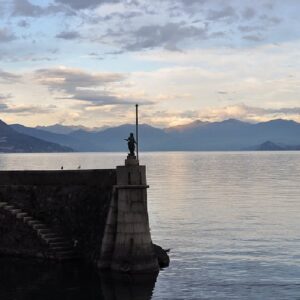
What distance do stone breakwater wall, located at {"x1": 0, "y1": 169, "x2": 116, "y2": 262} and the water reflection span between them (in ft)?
5.68

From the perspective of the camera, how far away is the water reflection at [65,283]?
99.9ft

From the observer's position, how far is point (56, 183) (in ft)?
127

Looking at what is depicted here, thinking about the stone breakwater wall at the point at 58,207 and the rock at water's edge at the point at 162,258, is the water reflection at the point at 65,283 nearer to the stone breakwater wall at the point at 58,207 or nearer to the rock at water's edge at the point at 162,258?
the stone breakwater wall at the point at 58,207

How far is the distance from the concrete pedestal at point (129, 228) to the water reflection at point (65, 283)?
2.80 ft

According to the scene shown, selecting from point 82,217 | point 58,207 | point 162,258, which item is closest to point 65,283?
point 82,217

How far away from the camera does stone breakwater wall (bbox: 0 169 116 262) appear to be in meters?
36.5

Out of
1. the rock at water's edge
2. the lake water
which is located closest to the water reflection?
the lake water

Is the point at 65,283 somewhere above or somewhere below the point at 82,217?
below

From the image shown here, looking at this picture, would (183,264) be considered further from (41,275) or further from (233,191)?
(233,191)

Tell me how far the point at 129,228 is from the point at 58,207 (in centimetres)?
709

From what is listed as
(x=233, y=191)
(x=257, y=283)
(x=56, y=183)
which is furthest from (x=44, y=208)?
(x=233, y=191)

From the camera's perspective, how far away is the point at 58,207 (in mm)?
38344

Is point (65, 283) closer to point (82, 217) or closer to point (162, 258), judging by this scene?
point (82, 217)

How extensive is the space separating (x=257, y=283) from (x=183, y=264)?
644cm
